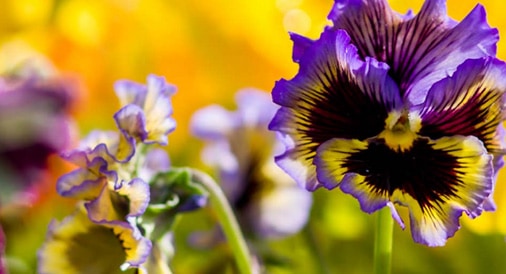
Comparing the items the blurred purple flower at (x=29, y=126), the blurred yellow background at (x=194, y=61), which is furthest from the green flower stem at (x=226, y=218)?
the blurred purple flower at (x=29, y=126)

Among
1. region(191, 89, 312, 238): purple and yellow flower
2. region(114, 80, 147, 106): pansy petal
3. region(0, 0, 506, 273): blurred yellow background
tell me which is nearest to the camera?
region(114, 80, 147, 106): pansy petal

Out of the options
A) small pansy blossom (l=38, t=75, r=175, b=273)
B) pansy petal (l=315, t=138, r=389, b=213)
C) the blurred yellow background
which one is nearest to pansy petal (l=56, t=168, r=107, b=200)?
small pansy blossom (l=38, t=75, r=175, b=273)

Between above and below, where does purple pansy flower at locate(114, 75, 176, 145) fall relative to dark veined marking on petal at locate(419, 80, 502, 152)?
above

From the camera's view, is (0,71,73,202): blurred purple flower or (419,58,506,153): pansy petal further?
(0,71,73,202): blurred purple flower

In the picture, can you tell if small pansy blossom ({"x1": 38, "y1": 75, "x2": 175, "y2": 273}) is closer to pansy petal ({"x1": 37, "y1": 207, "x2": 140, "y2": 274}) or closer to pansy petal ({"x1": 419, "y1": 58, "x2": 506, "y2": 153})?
pansy petal ({"x1": 37, "y1": 207, "x2": 140, "y2": 274})

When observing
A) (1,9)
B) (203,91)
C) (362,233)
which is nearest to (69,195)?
(362,233)

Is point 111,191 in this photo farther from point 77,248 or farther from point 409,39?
point 409,39

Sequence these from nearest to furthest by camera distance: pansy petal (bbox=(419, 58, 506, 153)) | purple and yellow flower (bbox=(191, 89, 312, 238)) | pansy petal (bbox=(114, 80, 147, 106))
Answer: pansy petal (bbox=(419, 58, 506, 153)), pansy petal (bbox=(114, 80, 147, 106)), purple and yellow flower (bbox=(191, 89, 312, 238))
